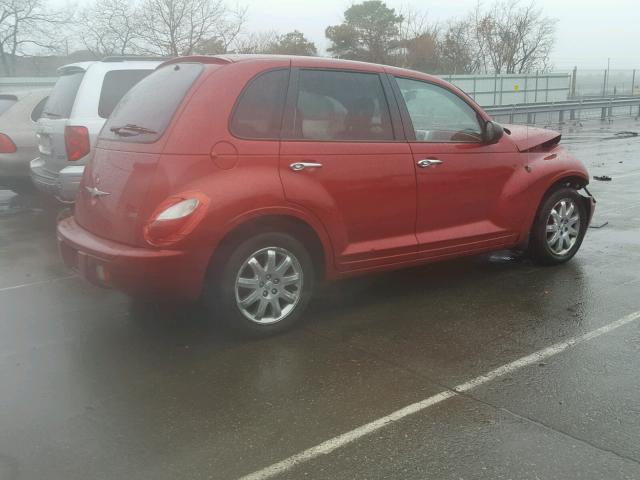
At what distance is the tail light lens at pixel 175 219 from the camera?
3799mm

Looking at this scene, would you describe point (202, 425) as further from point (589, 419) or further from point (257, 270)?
point (589, 419)

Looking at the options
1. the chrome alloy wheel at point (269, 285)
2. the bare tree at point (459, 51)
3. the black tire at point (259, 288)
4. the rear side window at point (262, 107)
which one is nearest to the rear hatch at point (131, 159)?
the rear side window at point (262, 107)

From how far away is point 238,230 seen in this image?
13.2ft

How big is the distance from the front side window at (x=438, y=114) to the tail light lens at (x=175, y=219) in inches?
75.3

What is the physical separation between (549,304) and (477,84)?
22994 millimetres

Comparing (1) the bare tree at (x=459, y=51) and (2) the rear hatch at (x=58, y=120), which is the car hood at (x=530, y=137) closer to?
(2) the rear hatch at (x=58, y=120)

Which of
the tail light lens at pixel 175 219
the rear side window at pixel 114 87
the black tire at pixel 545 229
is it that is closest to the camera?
the tail light lens at pixel 175 219

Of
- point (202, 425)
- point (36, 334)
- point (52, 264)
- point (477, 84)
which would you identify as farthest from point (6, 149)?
point (477, 84)

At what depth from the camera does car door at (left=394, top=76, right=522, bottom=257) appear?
486 centimetres

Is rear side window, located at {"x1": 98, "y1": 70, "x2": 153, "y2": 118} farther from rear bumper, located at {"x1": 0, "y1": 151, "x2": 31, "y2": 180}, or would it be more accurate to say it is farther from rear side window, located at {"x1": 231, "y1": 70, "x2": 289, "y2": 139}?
rear side window, located at {"x1": 231, "y1": 70, "x2": 289, "y2": 139}

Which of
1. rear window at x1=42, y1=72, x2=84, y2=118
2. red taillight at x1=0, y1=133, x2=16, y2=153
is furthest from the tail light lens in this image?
red taillight at x1=0, y1=133, x2=16, y2=153

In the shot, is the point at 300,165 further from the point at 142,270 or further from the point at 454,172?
the point at 454,172

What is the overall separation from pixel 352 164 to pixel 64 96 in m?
4.57

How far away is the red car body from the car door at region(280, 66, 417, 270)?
0.01 m
